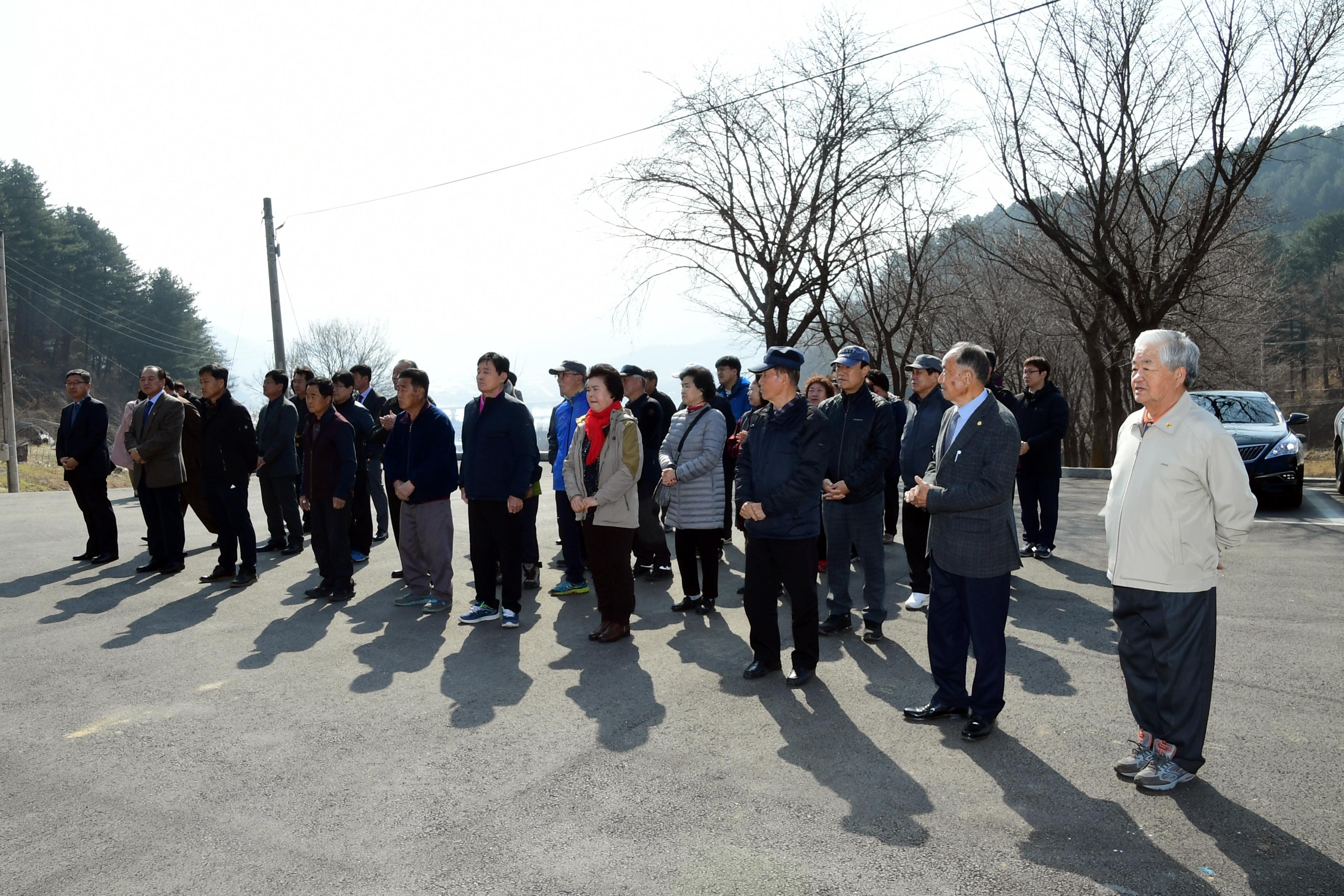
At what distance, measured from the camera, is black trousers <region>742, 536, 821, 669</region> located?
218 inches

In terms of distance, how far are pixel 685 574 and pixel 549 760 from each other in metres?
3.27

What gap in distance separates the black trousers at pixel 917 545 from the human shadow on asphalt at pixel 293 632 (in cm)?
469

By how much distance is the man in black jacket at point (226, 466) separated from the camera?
9094 millimetres

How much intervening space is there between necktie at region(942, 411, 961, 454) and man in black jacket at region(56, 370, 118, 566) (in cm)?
931

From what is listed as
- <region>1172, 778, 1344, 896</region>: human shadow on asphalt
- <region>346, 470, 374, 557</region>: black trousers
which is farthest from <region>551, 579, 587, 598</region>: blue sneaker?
<region>1172, 778, 1344, 896</region>: human shadow on asphalt

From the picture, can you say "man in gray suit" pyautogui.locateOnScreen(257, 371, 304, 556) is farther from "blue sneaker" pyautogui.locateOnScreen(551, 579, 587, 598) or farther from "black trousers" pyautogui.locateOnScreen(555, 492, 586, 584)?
"blue sneaker" pyautogui.locateOnScreen(551, 579, 587, 598)

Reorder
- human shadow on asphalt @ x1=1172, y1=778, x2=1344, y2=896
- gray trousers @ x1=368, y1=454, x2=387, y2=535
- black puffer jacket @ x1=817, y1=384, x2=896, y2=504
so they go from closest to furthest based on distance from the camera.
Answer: human shadow on asphalt @ x1=1172, y1=778, x2=1344, y2=896 < black puffer jacket @ x1=817, y1=384, x2=896, y2=504 < gray trousers @ x1=368, y1=454, x2=387, y2=535

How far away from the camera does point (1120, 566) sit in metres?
4.10

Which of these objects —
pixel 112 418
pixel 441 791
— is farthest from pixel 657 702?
pixel 112 418

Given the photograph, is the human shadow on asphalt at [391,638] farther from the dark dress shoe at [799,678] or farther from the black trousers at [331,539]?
the dark dress shoe at [799,678]

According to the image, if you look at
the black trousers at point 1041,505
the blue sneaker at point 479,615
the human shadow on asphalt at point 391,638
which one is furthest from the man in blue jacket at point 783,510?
the black trousers at point 1041,505

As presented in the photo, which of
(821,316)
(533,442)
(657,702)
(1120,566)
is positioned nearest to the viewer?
(1120,566)

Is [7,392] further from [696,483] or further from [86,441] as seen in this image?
[696,483]

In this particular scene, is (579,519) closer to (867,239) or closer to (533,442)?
(533,442)
